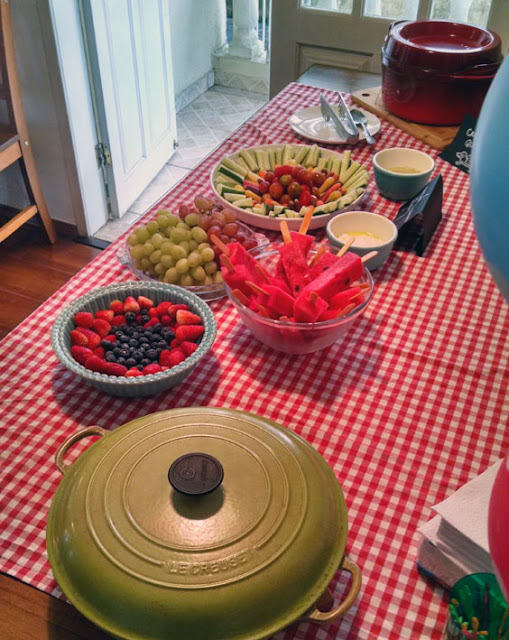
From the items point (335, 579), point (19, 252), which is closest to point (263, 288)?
point (335, 579)

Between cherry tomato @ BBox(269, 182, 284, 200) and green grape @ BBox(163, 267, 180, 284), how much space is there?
0.34 m

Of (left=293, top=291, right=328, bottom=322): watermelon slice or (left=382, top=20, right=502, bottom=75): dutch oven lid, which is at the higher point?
(left=382, top=20, right=502, bottom=75): dutch oven lid

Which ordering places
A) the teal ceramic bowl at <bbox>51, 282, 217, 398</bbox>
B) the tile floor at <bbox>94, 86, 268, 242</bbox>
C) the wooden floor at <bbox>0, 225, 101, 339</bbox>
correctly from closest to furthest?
the teal ceramic bowl at <bbox>51, 282, 217, 398</bbox>
the wooden floor at <bbox>0, 225, 101, 339</bbox>
the tile floor at <bbox>94, 86, 268, 242</bbox>

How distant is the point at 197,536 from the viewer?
62 centimetres

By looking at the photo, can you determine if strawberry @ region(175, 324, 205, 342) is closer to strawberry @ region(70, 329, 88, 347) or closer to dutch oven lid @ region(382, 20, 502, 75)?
strawberry @ region(70, 329, 88, 347)

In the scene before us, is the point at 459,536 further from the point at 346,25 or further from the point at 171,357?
the point at 346,25

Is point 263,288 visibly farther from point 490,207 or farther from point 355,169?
point 490,207

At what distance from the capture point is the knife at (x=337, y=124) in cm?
165

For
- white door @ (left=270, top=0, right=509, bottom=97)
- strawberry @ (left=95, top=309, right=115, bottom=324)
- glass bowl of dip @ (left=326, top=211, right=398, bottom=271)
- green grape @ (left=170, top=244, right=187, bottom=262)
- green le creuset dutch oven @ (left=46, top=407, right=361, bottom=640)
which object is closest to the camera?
green le creuset dutch oven @ (left=46, top=407, right=361, bottom=640)

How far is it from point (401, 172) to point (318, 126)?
1.22 ft

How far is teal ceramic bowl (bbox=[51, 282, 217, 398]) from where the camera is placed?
2.96 ft

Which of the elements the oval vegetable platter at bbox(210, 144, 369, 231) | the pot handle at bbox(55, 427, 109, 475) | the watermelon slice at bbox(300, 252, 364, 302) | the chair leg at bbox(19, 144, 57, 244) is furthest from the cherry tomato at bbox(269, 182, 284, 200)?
the chair leg at bbox(19, 144, 57, 244)

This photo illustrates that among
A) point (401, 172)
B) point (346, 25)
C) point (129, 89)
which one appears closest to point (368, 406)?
point (401, 172)

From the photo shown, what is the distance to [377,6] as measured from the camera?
2545mm
